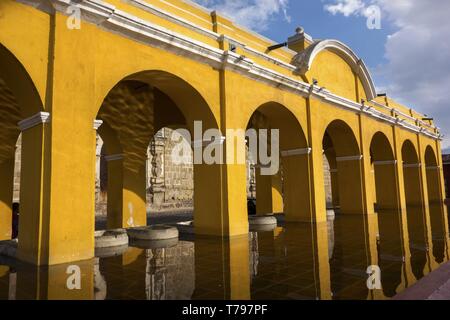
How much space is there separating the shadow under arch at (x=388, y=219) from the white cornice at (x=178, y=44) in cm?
495

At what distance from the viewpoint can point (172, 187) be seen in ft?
64.0

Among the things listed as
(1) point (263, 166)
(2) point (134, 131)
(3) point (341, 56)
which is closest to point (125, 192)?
(2) point (134, 131)

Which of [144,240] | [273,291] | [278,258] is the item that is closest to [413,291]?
[273,291]

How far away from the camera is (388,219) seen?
39.7 ft

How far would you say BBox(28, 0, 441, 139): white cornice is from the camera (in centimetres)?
604

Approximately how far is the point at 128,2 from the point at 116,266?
5216 millimetres

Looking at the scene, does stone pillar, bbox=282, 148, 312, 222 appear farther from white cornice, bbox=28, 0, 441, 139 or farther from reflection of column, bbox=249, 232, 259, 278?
reflection of column, bbox=249, 232, 259, 278

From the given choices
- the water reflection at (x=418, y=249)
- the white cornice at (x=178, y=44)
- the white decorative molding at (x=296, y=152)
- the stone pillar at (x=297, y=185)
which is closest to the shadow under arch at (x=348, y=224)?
the water reflection at (x=418, y=249)

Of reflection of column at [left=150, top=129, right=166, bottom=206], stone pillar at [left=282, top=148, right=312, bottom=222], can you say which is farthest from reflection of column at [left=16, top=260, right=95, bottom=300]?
reflection of column at [left=150, top=129, right=166, bottom=206]

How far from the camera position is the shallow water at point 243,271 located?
3.97m

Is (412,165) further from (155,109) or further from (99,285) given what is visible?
(99,285)

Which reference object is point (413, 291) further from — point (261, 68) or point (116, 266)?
point (261, 68)

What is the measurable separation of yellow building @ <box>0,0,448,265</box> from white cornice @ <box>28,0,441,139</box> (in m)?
0.03

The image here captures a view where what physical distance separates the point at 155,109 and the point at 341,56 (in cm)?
760
